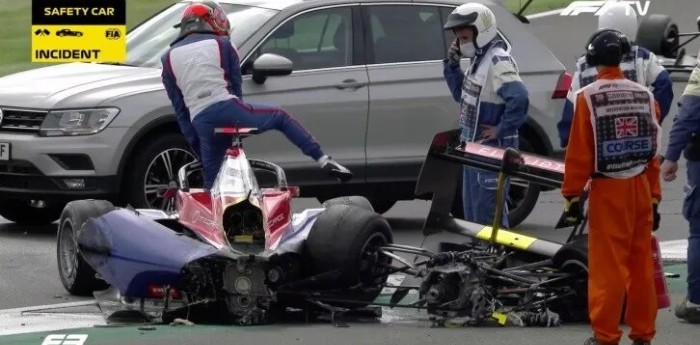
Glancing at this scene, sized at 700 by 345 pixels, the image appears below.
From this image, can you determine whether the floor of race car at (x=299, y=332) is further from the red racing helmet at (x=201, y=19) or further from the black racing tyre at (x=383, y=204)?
the black racing tyre at (x=383, y=204)

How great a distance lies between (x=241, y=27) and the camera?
1341cm

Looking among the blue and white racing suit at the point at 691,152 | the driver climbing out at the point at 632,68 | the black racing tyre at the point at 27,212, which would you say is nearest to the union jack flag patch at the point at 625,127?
the blue and white racing suit at the point at 691,152

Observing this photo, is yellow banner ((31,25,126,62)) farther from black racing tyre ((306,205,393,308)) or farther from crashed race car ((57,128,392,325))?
black racing tyre ((306,205,393,308))

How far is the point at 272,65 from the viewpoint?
1261cm

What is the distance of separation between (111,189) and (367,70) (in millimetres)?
2209

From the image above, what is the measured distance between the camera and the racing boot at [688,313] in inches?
387

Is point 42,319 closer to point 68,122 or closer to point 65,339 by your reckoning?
point 65,339

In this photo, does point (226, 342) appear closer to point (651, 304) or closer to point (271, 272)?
point (271, 272)

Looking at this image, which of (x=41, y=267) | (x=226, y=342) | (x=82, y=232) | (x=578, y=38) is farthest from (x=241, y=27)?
(x=578, y=38)

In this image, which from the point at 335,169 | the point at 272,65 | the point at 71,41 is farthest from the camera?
the point at 71,41

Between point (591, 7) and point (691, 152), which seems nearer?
point (691, 152)

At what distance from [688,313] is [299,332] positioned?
2191mm

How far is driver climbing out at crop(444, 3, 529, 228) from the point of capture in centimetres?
1108

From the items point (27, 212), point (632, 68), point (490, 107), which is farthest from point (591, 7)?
point (632, 68)
